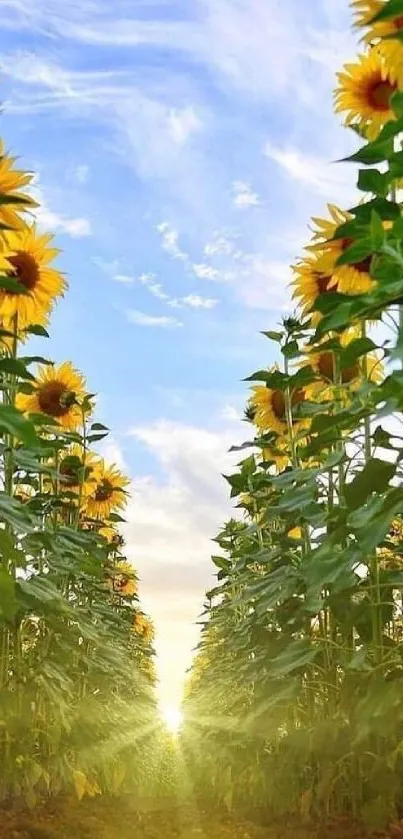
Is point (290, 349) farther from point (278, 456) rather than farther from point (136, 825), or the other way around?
point (136, 825)

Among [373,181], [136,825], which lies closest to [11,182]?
[373,181]

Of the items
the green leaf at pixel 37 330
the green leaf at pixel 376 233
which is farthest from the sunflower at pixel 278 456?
the green leaf at pixel 376 233

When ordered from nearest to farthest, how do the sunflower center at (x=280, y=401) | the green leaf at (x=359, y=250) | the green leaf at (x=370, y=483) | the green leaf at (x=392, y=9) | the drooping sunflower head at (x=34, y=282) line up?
the green leaf at (x=392, y=9) < the green leaf at (x=359, y=250) < the green leaf at (x=370, y=483) < the drooping sunflower head at (x=34, y=282) < the sunflower center at (x=280, y=401)

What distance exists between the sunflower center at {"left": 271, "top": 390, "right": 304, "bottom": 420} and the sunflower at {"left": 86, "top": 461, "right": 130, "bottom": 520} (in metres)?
2.70

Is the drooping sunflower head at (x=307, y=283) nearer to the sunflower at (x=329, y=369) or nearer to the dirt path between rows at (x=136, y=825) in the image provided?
the sunflower at (x=329, y=369)

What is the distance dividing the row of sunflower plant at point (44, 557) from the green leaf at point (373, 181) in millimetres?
867

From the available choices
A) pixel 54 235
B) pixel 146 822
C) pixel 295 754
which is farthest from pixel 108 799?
pixel 54 235

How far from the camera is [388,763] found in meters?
3.16

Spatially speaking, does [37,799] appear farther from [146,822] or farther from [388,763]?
[388,763]

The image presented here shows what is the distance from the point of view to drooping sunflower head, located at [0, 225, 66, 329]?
3955mm

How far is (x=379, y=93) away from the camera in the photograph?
339cm

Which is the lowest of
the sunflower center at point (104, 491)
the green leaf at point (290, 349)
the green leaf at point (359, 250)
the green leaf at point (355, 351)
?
the green leaf at point (355, 351)

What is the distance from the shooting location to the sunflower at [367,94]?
11.1 ft

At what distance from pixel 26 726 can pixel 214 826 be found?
148 centimetres
